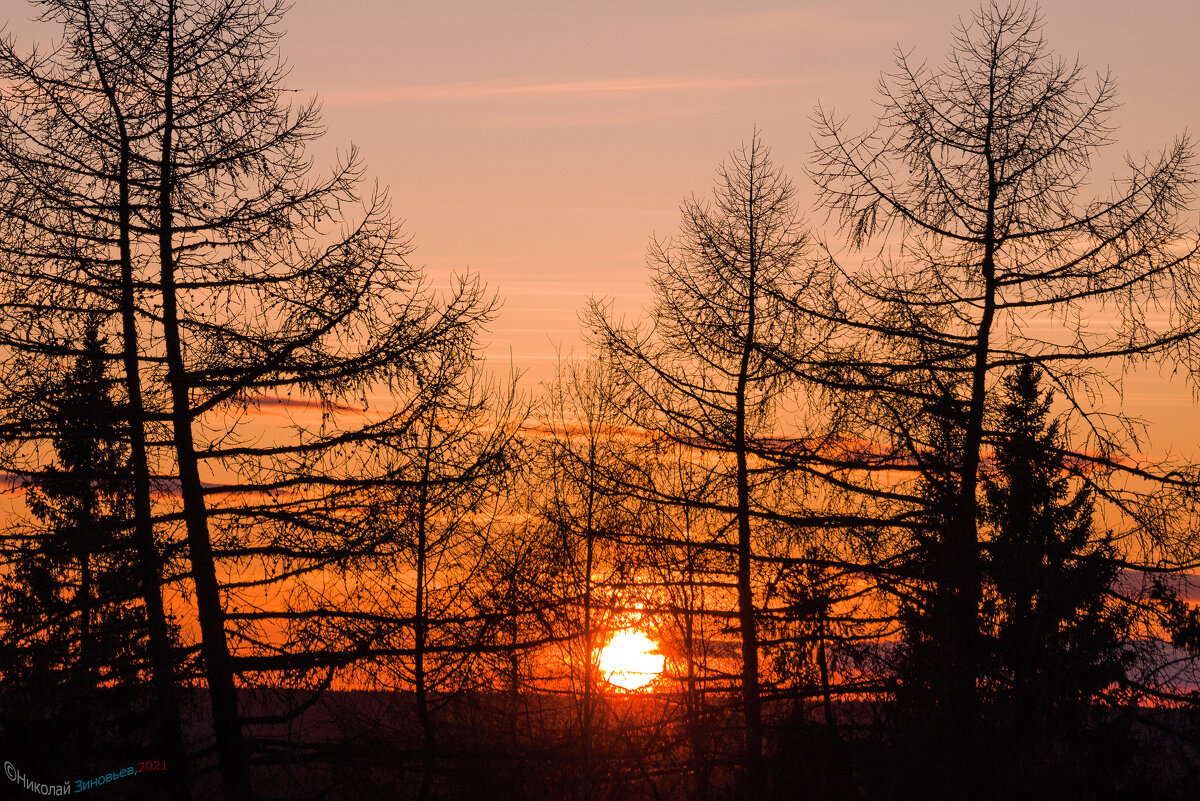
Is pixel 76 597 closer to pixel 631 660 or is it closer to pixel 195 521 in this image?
pixel 195 521

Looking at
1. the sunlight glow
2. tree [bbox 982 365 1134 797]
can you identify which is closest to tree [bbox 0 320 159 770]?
the sunlight glow

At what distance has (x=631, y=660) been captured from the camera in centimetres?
1894

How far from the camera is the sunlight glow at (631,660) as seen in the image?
58.7 feet

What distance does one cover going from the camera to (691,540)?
1534 cm

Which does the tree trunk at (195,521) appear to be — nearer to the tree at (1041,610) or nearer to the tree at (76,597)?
the tree at (76,597)

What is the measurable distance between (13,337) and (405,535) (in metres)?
5.18

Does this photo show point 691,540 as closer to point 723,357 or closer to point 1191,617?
point 723,357

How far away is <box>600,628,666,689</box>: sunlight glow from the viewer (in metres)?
17.9

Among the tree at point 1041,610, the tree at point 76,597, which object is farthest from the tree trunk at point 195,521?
the tree at point 1041,610

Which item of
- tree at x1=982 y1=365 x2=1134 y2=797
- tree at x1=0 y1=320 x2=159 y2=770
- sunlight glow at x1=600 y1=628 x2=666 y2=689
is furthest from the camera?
sunlight glow at x1=600 y1=628 x2=666 y2=689

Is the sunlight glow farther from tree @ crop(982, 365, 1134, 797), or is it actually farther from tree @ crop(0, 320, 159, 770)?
tree @ crop(0, 320, 159, 770)

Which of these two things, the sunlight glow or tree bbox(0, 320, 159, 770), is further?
the sunlight glow

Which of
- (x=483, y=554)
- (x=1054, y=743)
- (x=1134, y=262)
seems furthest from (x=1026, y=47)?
(x=483, y=554)

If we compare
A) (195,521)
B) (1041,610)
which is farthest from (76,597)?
(1041,610)
